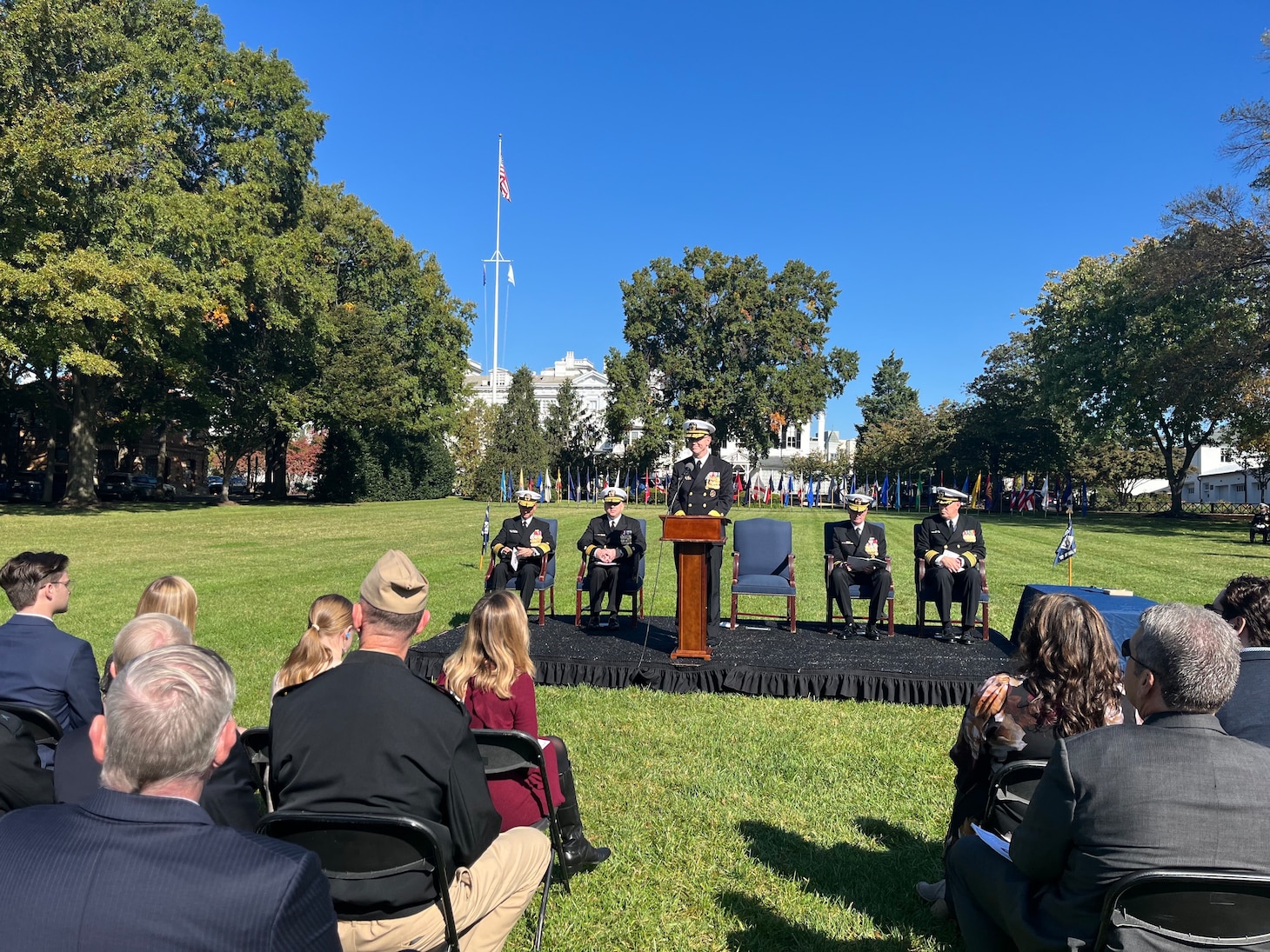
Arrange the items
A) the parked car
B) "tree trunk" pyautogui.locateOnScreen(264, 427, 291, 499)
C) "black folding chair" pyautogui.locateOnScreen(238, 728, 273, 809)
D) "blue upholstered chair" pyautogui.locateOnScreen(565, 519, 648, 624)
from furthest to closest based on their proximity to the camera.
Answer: "tree trunk" pyautogui.locateOnScreen(264, 427, 291, 499) → the parked car → "blue upholstered chair" pyautogui.locateOnScreen(565, 519, 648, 624) → "black folding chair" pyautogui.locateOnScreen(238, 728, 273, 809)

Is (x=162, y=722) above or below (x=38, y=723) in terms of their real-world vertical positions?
above

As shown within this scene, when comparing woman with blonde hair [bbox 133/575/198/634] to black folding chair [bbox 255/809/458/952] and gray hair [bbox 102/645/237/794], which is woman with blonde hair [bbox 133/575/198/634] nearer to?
black folding chair [bbox 255/809/458/952]

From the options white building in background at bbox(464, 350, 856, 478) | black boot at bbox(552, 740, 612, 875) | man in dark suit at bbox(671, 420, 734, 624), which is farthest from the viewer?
white building in background at bbox(464, 350, 856, 478)

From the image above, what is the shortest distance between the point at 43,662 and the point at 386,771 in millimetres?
2141

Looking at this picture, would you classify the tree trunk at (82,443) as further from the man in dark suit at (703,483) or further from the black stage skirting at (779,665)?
the man in dark suit at (703,483)

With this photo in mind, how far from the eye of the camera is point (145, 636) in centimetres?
293

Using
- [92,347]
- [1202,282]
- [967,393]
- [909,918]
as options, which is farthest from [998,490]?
[909,918]

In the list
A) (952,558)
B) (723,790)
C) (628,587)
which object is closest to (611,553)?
(628,587)

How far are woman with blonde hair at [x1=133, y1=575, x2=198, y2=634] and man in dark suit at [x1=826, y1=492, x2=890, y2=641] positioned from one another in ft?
20.4

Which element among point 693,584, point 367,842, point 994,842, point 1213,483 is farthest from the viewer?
point 1213,483

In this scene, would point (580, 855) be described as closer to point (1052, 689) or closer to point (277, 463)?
point (1052, 689)

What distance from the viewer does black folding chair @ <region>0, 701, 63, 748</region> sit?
308 cm

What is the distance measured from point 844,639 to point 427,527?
1953 cm

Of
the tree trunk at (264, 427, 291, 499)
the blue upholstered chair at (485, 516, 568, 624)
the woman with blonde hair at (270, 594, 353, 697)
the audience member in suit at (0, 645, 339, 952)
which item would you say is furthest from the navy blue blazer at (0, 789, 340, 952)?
the tree trunk at (264, 427, 291, 499)
